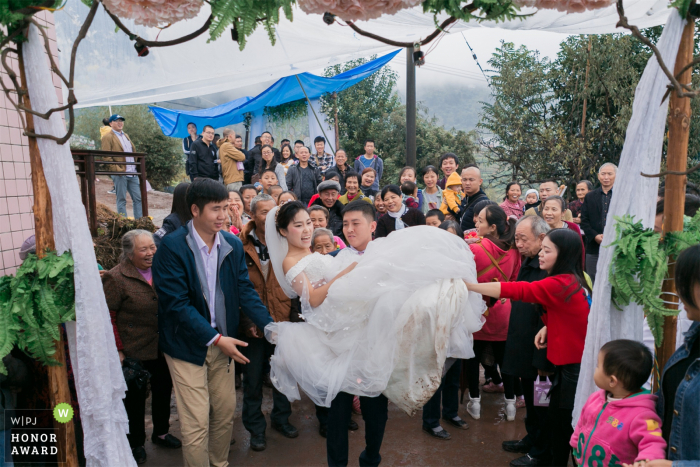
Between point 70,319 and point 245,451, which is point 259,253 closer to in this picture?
point 245,451

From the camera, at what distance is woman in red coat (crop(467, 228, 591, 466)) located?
9.55ft

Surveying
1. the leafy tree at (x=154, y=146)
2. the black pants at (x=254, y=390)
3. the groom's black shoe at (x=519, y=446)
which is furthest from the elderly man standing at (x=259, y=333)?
the leafy tree at (x=154, y=146)

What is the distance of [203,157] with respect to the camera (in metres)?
9.33

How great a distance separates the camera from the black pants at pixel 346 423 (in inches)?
111

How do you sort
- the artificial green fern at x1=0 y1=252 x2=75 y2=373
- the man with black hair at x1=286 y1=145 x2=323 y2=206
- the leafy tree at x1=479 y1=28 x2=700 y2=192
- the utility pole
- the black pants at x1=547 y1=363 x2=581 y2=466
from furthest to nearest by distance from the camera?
1. the leafy tree at x1=479 y1=28 x2=700 y2=192
2. the man with black hair at x1=286 y1=145 x2=323 y2=206
3. the utility pole
4. the black pants at x1=547 y1=363 x2=581 y2=466
5. the artificial green fern at x1=0 y1=252 x2=75 y2=373

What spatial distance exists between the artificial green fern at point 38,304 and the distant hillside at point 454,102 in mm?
54237

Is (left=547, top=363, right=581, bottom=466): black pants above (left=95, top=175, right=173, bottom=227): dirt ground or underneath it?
underneath

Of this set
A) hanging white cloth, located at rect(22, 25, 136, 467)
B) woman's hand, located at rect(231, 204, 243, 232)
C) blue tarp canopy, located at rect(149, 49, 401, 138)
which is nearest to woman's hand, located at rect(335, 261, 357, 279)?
hanging white cloth, located at rect(22, 25, 136, 467)

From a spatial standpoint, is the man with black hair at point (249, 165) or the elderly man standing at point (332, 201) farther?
the man with black hair at point (249, 165)

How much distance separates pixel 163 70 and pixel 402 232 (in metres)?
2.94

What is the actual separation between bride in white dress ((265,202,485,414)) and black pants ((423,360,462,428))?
1.13 m

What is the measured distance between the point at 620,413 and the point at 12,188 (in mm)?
3810

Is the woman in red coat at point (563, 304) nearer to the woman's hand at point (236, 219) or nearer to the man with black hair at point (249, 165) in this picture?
the woman's hand at point (236, 219)

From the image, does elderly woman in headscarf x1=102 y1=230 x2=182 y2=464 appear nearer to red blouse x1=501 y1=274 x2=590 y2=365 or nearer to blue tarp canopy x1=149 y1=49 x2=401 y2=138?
red blouse x1=501 y1=274 x2=590 y2=365
